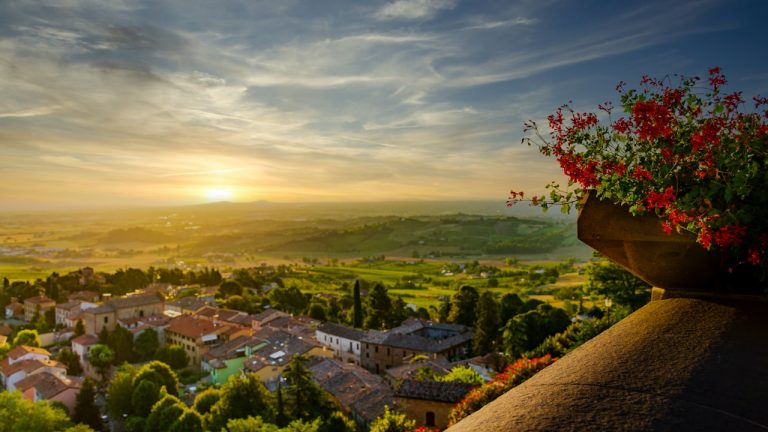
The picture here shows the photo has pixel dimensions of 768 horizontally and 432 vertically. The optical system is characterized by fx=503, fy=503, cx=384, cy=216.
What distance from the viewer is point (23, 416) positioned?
989 inches

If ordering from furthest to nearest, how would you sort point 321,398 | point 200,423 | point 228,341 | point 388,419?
1. point 228,341
2. point 200,423
3. point 321,398
4. point 388,419

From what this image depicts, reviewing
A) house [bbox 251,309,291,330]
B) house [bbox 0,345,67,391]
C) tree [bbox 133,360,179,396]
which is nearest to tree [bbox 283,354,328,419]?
tree [bbox 133,360,179,396]

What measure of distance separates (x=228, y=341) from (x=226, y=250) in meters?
92.4

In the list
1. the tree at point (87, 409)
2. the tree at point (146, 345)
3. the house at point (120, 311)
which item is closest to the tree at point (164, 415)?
the tree at point (87, 409)

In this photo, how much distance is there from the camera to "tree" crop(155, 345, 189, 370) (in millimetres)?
44250

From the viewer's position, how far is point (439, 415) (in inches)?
626

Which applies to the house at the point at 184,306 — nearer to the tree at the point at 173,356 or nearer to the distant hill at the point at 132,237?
the tree at the point at 173,356

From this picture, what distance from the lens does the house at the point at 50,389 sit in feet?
104

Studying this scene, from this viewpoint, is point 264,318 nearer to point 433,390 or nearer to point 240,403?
point 240,403

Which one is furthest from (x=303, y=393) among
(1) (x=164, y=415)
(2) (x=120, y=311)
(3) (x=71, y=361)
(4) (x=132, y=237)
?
(4) (x=132, y=237)

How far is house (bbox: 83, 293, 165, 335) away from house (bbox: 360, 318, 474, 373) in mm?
29416

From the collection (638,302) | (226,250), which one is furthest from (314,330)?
(226,250)

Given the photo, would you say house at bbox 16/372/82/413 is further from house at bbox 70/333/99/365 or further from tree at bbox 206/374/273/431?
tree at bbox 206/374/273/431

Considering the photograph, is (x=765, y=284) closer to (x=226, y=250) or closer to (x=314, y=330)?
(x=314, y=330)
